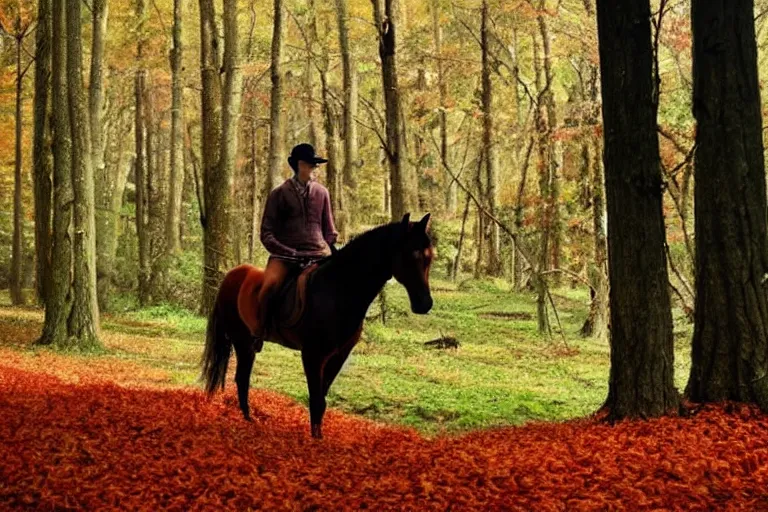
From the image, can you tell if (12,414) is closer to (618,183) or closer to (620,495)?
(620,495)

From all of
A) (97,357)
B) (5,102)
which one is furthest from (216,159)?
(5,102)

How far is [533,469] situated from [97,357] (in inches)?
407

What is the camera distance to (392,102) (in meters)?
17.5

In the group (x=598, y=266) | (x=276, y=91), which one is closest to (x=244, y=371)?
(x=598, y=266)

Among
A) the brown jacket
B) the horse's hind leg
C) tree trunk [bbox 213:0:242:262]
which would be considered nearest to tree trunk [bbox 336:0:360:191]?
tree trunk [bbox 213:0:242:262]

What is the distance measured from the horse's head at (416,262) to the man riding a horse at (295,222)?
3.91 feet

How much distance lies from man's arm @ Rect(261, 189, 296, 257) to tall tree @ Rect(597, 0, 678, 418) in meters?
3.23

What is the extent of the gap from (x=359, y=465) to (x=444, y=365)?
958 centimetres

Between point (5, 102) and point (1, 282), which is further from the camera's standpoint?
point (1, 282)

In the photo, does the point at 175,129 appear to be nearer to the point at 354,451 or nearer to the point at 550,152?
the point at 550,152

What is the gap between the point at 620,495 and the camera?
223 inches

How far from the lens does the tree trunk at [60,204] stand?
14906 mm

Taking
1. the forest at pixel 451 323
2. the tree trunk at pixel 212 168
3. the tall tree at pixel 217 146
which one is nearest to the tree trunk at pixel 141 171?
the forest at pixel 451 323

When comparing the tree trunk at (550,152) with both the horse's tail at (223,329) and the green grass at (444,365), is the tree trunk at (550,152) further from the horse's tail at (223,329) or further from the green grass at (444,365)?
the horse's tail at (223,329)
